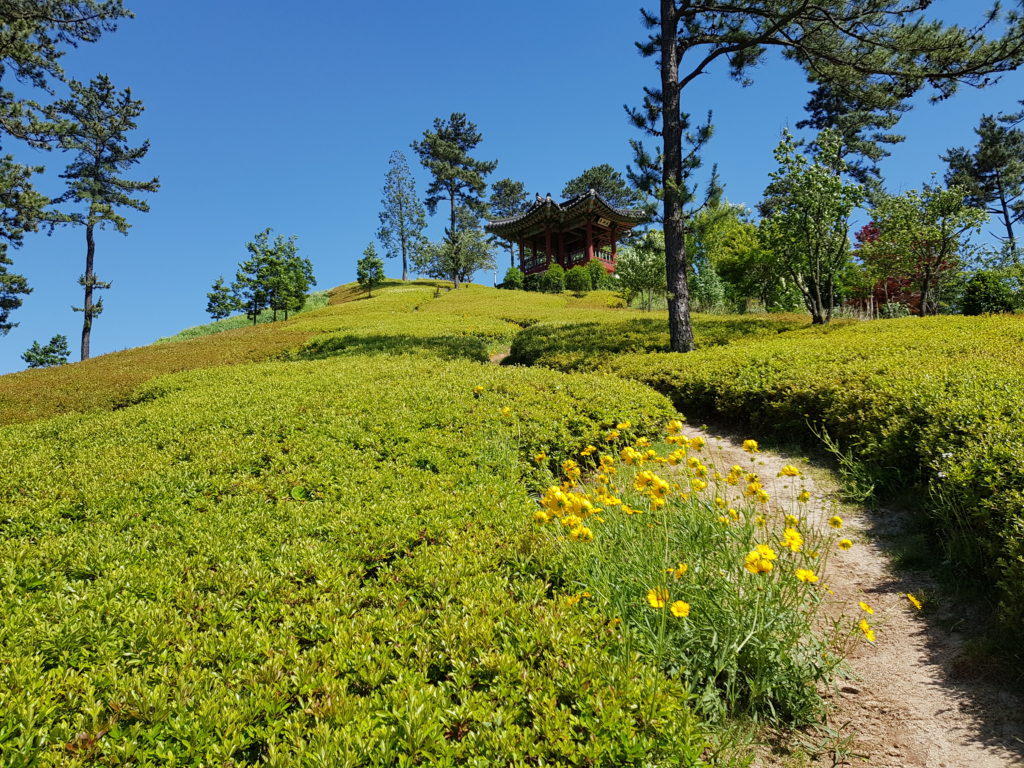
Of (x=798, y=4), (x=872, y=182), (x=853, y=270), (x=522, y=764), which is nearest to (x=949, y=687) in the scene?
(x=522, y=764)

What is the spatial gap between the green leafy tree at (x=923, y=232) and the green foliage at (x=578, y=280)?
18985 millimetres

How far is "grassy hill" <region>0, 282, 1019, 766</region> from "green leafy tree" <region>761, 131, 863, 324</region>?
7.66 meters

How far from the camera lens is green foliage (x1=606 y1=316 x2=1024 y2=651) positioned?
11.5 ft

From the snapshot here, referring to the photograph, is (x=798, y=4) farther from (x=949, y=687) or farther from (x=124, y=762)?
(x=124, y=762)

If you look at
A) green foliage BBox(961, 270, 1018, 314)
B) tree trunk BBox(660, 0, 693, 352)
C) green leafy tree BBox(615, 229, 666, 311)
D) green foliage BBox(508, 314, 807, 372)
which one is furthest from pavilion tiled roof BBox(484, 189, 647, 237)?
tree trunk BBox(660, 0, 693, 352)

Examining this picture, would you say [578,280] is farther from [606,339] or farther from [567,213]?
[606,339]

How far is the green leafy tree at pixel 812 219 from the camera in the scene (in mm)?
12406

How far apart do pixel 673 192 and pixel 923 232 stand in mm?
12126

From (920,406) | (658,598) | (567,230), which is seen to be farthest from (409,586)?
(567,230)

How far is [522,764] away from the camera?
1.71 m

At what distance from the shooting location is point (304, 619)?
2482 millimetres

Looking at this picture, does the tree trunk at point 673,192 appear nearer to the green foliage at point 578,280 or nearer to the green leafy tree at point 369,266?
the green foliage at point 578,280

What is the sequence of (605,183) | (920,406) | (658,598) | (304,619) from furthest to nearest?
(605,183), (920,406), (304,619), (658,598)

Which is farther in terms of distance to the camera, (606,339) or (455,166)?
(455,166)
